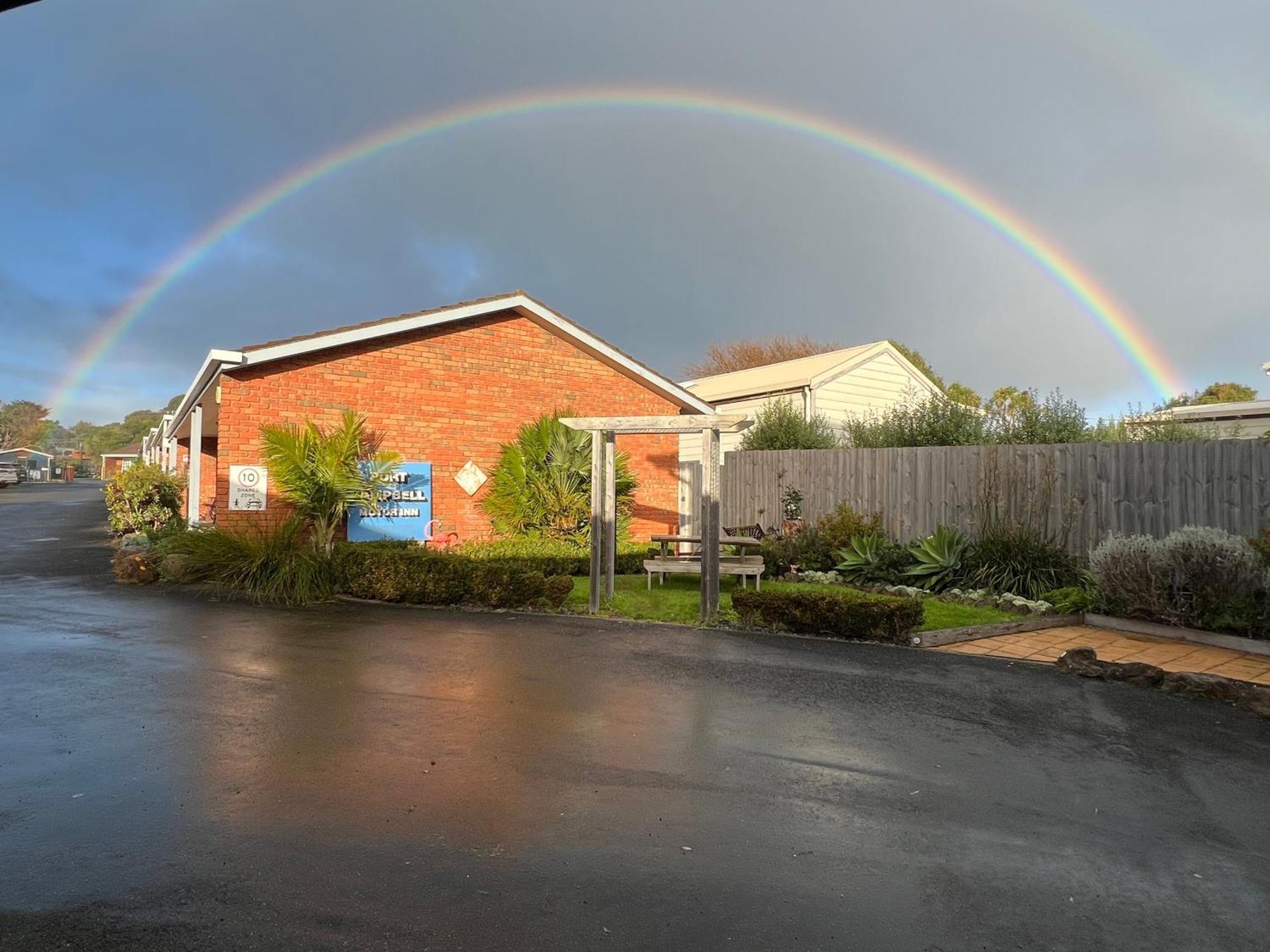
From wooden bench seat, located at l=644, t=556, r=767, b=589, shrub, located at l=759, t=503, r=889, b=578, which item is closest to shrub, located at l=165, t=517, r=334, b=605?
wooden bench seat, located at l=644, t=556, r=767, b=589

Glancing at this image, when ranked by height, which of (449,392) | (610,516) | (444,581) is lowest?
(444,581)

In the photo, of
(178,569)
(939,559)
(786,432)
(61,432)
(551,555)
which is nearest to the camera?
(939,559)

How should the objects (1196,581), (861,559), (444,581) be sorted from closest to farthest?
(1196,581) → (444,581) → (861,559)

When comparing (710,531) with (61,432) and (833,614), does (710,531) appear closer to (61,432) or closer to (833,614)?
(833,614)

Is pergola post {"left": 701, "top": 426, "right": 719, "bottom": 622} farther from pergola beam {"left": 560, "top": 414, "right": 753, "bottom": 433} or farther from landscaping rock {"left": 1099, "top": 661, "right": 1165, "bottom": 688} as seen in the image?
landscaping rock {"left": 1099, "top": 661, "right": 1165, "bottom": 688}

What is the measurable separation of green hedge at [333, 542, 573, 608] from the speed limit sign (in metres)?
2.56

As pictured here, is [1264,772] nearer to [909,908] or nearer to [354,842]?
[909,908]

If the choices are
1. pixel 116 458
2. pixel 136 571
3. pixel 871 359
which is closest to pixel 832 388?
pixel 871 359

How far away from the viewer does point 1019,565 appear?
1112cm

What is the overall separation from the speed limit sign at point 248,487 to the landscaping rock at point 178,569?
3.40ft

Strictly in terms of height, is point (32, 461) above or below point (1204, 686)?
above

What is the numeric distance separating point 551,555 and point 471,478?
2759 millimetres

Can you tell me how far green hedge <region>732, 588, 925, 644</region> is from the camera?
846cm

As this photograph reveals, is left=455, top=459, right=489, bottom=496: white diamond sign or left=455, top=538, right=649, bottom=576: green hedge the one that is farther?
left=455, top=459, right=489, bottom=496: white diamond sign
